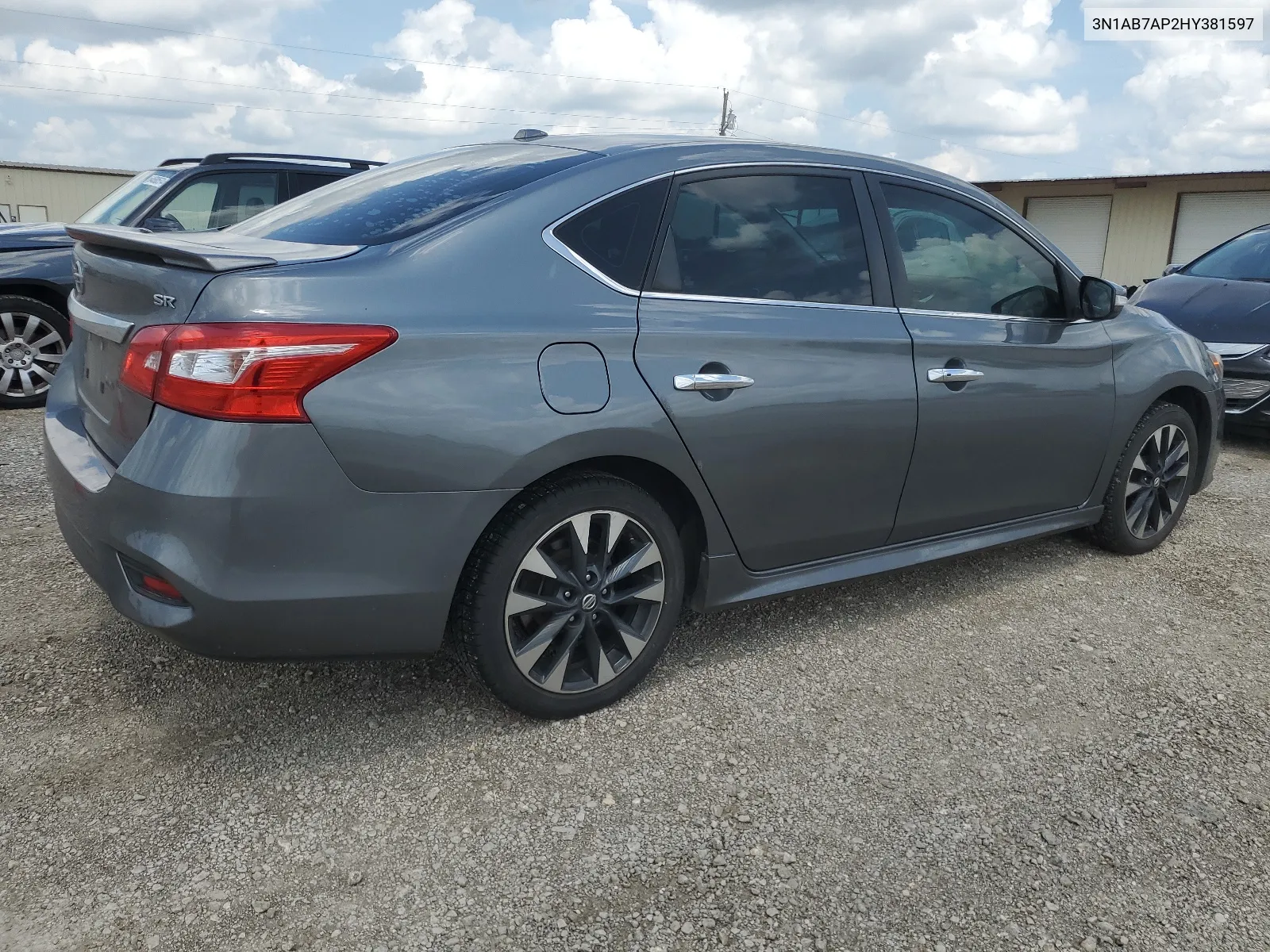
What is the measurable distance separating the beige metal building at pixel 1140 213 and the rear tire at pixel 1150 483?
18788 millimetres

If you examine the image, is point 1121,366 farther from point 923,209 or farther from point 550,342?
point 550,342

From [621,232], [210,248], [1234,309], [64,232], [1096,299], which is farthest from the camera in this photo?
[1234,309]

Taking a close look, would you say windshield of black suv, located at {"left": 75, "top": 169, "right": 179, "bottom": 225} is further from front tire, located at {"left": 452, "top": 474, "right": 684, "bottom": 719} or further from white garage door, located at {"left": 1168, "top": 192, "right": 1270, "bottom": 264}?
white garage door, located at {"left": 1168, "top": 192, "right": 1270, "bottom": 264}

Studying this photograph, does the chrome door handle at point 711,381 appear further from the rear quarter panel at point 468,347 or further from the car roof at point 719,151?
the car roof at point 719,151

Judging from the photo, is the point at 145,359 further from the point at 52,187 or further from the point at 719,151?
the point at 52,187

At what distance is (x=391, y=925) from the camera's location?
2.10m

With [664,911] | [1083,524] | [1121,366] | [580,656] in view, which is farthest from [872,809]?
[1121,366]

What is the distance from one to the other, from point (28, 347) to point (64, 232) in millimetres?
858

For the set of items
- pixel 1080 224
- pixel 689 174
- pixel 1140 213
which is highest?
pixel 1140 213

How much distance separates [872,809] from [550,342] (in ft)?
4.76

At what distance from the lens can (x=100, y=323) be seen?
2.67 m

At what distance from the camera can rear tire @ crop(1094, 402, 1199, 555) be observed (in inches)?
169

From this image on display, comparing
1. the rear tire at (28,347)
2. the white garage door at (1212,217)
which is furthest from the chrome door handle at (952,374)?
the white garage door at (1212,217)

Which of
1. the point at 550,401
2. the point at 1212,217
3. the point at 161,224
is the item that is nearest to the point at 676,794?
the point at 550,401
